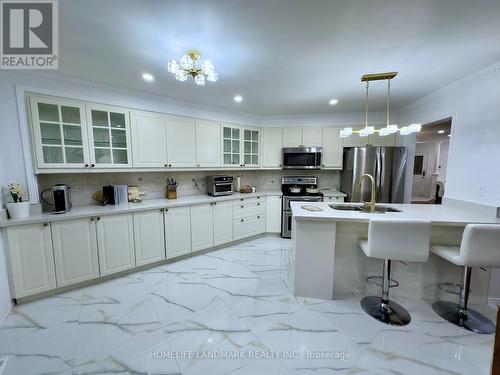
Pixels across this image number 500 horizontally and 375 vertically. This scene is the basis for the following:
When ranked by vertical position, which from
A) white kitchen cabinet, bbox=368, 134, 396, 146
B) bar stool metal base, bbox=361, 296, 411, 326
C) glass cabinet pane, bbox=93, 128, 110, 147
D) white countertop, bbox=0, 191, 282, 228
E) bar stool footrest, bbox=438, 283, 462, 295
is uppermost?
white kitchen cabinet, bbox=368, 134, 396, 146

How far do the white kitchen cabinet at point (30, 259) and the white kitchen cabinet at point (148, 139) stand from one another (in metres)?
1.25

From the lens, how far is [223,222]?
11.9ft

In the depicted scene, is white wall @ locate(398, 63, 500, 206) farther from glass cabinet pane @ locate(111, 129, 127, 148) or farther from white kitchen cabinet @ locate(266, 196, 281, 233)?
glass cabinet pane @ locate(111, 129, 127, 148)

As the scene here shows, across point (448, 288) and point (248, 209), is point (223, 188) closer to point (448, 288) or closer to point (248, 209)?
point (248, 209)

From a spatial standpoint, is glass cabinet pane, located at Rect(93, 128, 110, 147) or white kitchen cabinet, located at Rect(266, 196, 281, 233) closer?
glass cabinet pane, located at Rect(93, 128, 110, 147)

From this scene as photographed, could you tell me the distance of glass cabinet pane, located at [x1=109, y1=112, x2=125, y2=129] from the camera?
278 cm

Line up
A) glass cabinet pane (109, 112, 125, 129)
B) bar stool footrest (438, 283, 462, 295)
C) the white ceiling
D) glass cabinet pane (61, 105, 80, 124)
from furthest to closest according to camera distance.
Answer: glass cabinet pane (109, 112, 125, 129)
glass cabinet pane (61, 105, 80, 124)
bar stool footrest (438, 283, 462, 295)
the white ceiling

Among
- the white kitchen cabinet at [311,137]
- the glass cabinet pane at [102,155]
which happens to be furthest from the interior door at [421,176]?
the glass cabinet pane at [102,155]

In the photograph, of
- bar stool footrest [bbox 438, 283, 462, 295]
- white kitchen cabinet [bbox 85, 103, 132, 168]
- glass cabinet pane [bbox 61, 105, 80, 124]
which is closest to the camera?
bar stool footrest [bbox 438, 283, 462, 295]

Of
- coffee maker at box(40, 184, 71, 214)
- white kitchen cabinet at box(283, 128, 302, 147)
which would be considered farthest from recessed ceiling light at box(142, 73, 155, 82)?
white kitchen cabinet at box(283, 128, 302, 147)

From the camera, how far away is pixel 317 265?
89.4 inches

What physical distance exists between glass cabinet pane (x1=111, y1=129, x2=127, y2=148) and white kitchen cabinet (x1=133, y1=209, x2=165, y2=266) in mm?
943

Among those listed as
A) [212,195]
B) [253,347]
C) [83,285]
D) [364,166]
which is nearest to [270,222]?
[212,195]

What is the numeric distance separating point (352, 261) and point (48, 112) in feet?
12.4
